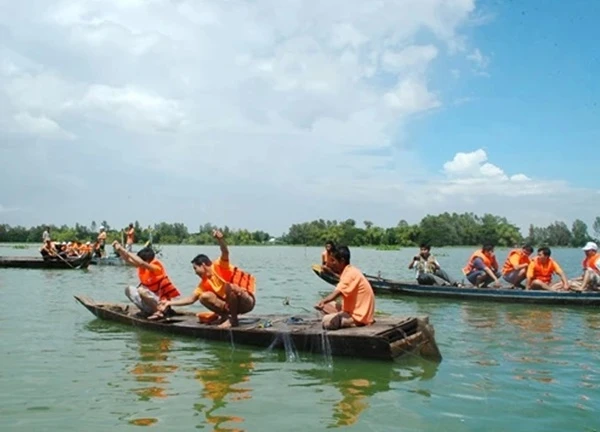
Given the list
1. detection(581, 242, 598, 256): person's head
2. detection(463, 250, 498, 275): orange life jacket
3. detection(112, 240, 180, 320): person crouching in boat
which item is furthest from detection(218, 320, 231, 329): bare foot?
detection(581, 242, 598, 256): person's head

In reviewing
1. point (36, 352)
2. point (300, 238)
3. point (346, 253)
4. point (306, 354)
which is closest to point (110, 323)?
point (36, 352)

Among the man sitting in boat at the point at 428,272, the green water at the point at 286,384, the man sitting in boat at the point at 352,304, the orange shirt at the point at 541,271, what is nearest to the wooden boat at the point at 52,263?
the green water at the point at 286,384

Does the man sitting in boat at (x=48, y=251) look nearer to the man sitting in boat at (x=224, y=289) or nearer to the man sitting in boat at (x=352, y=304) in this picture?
the man sitting in boat at (x=224, y=289)

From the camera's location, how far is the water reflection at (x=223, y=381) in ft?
20.6

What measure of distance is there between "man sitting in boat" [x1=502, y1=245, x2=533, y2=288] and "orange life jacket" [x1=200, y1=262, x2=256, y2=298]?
30.2 ft

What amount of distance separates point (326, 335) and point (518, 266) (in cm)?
953

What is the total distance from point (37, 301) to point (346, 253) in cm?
1070

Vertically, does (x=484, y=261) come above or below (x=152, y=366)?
above

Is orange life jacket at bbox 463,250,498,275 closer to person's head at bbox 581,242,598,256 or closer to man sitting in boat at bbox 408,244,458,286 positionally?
man sitting in boat at bbox 408,244,458,286

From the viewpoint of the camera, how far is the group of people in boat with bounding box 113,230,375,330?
855cm

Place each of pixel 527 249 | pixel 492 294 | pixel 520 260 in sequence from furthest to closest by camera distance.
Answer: pixel 520 260 → pixel 527 249 → pixel 492 294

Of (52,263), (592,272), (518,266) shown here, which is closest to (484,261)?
(518,266)

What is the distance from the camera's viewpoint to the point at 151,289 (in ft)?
36.2

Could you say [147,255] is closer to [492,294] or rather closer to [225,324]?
[225,324]
